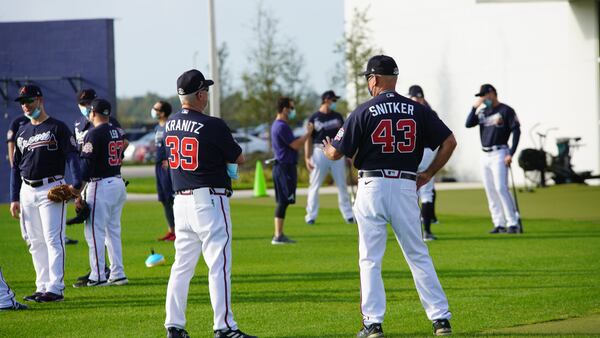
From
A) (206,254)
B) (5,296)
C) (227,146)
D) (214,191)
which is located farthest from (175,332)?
(5,296)

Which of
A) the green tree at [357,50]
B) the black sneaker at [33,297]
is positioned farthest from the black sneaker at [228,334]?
the green tree at [357,50]

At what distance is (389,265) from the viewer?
13.8 m

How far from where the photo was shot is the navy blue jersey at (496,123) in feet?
56.1

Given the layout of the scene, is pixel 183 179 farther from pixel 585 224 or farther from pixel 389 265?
pixel 585 224

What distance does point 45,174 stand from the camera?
1138 cm

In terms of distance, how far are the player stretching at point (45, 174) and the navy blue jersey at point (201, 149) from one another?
286 cm

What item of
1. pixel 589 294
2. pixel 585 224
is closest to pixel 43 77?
pixel 585 224

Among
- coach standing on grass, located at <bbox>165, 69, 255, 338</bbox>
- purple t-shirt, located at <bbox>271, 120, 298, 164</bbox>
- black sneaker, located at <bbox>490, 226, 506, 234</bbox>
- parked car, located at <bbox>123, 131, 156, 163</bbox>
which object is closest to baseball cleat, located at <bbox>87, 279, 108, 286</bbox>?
coach standing on grass, located at <bbox>165, 69, 255, 338</bbox>

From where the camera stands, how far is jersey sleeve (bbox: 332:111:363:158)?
8.72 meters

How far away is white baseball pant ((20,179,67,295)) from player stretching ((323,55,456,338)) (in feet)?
13.5

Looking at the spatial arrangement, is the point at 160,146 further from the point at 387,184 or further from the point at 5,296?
the point at 387,184

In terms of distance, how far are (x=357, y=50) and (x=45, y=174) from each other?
25.2 metres

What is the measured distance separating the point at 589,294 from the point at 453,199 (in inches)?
571

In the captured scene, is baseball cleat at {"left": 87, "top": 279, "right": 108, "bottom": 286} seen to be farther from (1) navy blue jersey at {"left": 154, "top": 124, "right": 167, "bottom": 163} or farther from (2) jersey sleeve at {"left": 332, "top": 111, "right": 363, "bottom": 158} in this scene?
(2) jersey sleeve at {"left": 332, "top": 111, "right": 363, "bottom": 158}
